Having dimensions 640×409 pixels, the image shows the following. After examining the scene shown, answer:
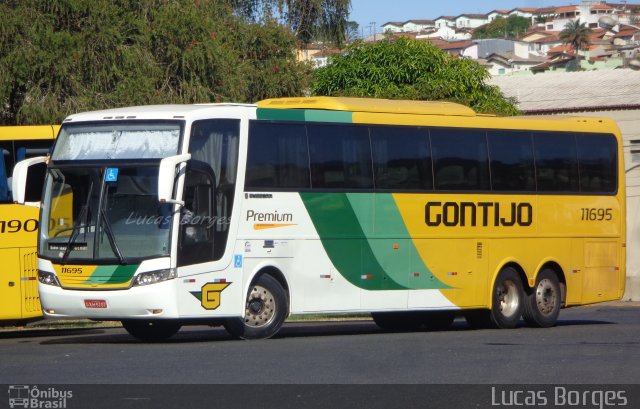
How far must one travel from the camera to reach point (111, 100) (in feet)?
89.1

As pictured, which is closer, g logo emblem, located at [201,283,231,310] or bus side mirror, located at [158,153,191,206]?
bus side mirror, located at [158,153,191,206]

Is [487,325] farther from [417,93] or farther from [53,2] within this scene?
[417,93]

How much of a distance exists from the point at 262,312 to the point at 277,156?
2.16m

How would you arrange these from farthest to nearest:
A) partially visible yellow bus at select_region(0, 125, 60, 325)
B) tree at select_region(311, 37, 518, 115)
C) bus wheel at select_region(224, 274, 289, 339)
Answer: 1. tree at select_region(311, 37, 518, 115)
2. partially visible yellow bus at select_region(0, 125, 60, 325)
3. bus wheel at select_region(224, 274, 289, 339)

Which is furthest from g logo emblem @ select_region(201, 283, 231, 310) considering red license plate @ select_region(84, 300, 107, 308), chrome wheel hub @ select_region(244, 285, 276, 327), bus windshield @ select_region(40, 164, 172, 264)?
red license plate @ select_region(84, 300, 107, 308)

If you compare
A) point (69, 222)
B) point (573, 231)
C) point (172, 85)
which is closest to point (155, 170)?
point (69, 222)

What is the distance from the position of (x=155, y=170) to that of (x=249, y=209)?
1506mm

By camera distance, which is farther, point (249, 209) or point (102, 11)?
point (102, 11)

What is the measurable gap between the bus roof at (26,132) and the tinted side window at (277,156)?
13.4 ft
